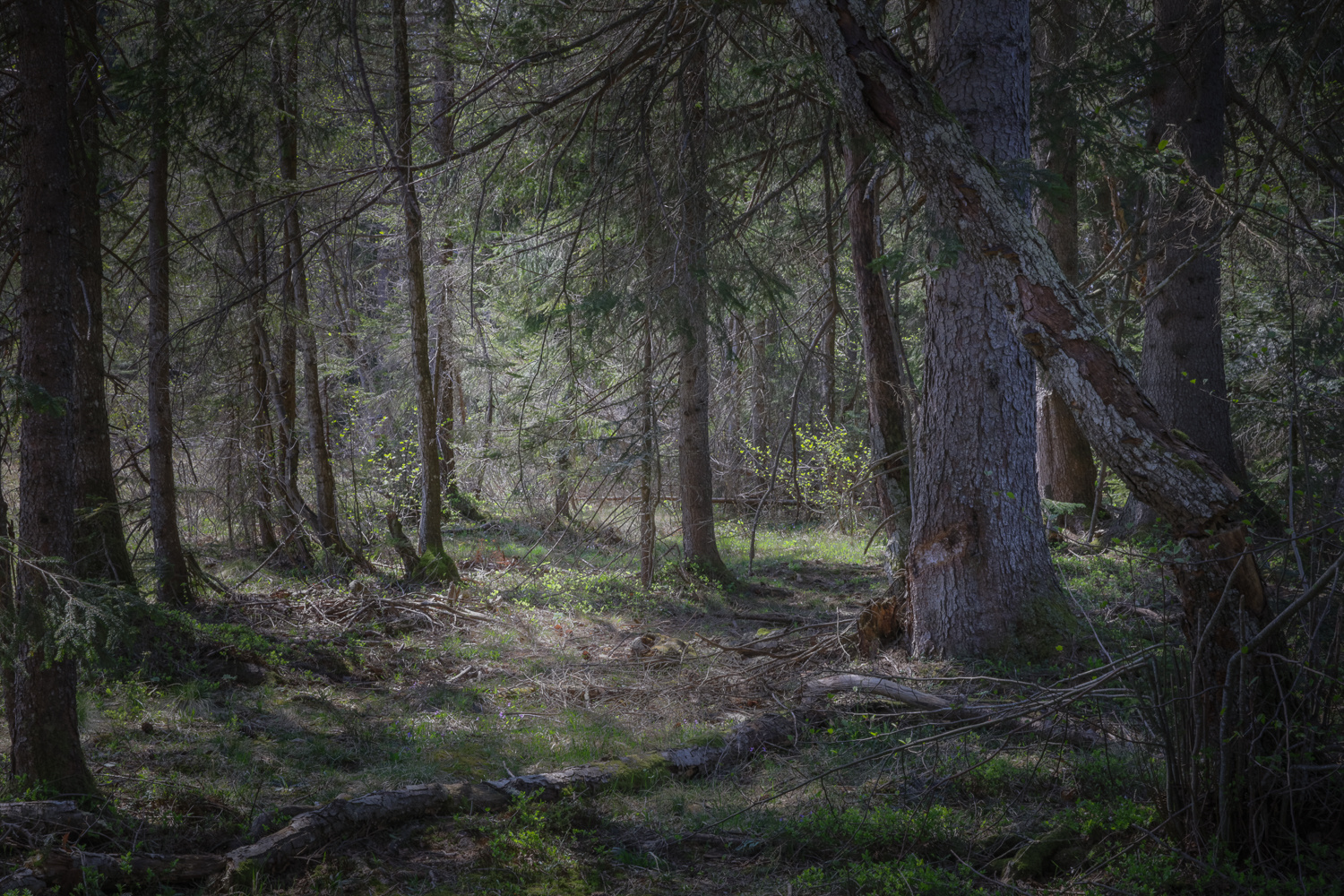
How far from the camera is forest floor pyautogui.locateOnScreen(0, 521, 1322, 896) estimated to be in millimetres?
3637

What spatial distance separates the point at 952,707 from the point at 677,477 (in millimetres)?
8974

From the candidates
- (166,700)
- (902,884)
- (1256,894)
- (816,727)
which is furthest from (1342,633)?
(166,700)

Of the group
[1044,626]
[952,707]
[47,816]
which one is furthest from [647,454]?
[47,816]

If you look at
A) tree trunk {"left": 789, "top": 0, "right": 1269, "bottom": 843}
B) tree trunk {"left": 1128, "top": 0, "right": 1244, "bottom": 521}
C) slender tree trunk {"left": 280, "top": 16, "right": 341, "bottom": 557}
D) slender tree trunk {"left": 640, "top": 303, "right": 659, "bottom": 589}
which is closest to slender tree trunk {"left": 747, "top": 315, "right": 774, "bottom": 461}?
slender tree trunk {"left": 640, "top": 303, "right": 659, "bottom": 589}

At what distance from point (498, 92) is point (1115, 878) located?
8866 millimetres

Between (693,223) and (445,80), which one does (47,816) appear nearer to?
(693,223)

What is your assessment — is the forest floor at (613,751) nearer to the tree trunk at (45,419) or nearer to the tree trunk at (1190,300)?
the tree trunk at (45,419)

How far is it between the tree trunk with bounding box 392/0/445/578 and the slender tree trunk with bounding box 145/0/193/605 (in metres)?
2.12

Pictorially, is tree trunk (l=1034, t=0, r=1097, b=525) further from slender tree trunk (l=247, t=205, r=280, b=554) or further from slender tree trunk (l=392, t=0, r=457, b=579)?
slender tree trunk (l=247, t=205, r=280, b=554)

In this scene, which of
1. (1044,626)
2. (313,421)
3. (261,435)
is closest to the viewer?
(1044,626)

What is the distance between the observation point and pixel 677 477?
41.6ft

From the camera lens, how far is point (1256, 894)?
9.34ft

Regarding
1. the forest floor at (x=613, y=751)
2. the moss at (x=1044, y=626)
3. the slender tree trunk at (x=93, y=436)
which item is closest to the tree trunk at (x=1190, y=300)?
the forest floor at (x=613, y=751)

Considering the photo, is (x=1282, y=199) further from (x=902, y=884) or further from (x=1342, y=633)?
(x=902, y=884)
